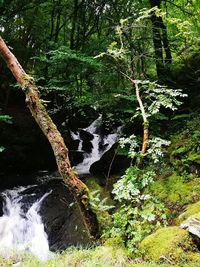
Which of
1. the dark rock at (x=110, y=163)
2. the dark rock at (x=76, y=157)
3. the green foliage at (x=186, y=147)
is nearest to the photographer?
the green foliage at (x=186, y=147)

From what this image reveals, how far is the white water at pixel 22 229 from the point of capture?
744cm

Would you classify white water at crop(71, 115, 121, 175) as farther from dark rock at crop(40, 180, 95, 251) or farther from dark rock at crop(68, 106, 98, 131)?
dark rock at crop(40, 180, 95, 251)

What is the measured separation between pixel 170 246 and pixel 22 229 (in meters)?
4.92

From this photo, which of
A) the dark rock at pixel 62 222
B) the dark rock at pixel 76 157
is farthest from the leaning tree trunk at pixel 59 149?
the dark rock at pixel 76 157

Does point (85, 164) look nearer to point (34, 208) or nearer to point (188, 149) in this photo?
point (34, 208)

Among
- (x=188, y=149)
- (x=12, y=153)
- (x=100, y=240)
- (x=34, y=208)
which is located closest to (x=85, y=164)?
(x=12, y=153)

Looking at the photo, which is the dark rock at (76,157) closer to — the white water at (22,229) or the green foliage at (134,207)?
the white water at (22,229)

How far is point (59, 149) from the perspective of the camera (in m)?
5.68

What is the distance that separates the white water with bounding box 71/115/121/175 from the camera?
42.9 ft

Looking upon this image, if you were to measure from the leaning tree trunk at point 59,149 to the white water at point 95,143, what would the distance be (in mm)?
6675

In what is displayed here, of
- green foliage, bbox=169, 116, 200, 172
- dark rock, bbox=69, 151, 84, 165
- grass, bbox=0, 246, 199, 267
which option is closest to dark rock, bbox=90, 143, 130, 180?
dark rock, bbox=69, 151, 84, 165

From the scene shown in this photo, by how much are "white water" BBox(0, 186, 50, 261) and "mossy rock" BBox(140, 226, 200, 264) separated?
307 centimetres

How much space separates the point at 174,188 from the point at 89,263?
4.19 metres

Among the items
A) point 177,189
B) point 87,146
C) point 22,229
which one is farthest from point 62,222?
point 87,146
